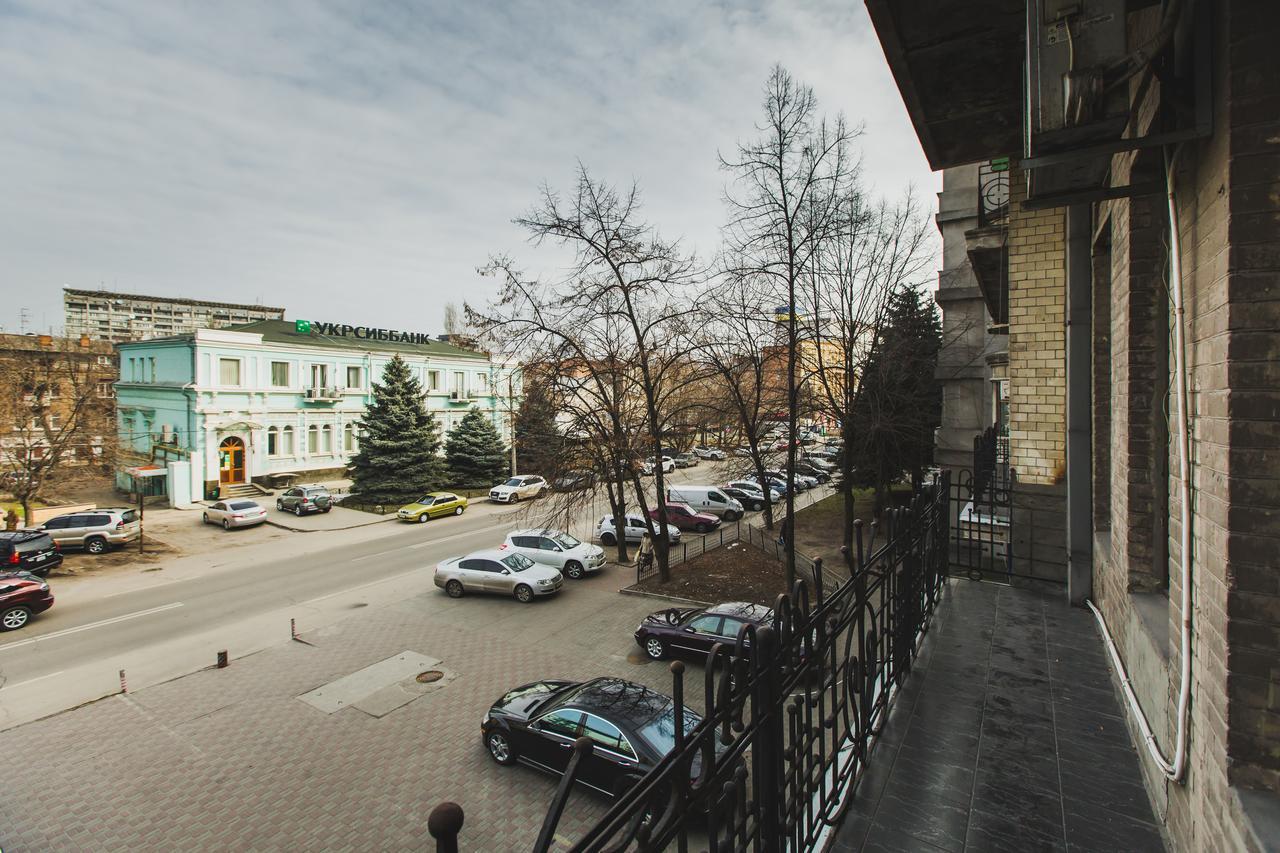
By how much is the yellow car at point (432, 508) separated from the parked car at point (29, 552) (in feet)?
40.0

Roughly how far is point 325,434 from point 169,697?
1081 inches

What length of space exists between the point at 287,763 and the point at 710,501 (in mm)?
22923

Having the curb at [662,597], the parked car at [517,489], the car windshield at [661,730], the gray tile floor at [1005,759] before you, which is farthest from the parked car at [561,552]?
the gray tile floor at [1005,759]

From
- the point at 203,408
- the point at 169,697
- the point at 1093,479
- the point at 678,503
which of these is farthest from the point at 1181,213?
the point at 203,408

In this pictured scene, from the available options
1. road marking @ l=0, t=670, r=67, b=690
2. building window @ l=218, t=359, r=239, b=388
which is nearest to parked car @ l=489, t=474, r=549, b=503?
building window @ l=218, t=359, r=239, b=388

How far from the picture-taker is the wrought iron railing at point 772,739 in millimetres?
1857

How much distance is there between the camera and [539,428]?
21328mm

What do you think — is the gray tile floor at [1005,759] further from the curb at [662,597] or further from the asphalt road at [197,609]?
the asphalt road at [197,609]

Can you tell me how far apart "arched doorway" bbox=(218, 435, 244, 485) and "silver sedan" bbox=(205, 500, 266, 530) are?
224 inches

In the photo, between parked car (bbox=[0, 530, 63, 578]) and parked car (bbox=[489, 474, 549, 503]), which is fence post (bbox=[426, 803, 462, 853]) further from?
parked car (bbox=[489, 474, 549, 503])

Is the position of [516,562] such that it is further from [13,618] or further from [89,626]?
[13,618]

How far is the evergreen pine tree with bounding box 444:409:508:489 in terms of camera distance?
3606 cm

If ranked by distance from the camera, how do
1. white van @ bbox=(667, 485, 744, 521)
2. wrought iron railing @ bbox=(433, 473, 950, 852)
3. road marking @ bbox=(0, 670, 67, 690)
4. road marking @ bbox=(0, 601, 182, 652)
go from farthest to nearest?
white van @ bbox=(667, 485, 744, 521) < road marking @ bbox=(0, 601, 182, 652) < road marking @ bbox=(0, 670, 67, 690) < wrought iron railing @ bbox=(433, 473, 950, 852)

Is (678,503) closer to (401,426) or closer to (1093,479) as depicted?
(401,426)
